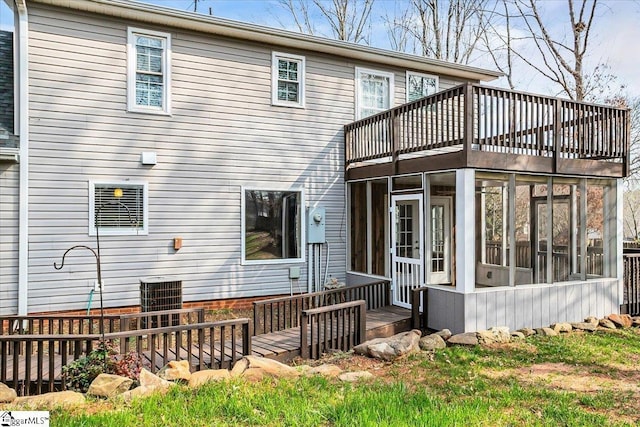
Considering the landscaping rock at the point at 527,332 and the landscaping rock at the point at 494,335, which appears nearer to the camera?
the landscaping rock at the point at 494,335

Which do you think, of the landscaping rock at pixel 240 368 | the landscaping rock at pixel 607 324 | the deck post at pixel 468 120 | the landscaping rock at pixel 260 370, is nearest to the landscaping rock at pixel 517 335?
the landscaping rock at pixel 607 324

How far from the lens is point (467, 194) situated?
23.1ft

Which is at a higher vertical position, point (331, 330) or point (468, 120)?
point (468, 120)

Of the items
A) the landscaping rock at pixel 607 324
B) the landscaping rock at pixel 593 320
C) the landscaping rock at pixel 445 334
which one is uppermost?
the landscaping rock at pixel 445 334

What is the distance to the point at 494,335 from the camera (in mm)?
6934

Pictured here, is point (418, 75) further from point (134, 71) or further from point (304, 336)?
point (304, 336)

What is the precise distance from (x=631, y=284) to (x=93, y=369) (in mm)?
9405

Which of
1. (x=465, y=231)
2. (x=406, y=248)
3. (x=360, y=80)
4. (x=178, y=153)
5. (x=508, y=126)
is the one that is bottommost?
(x=406, y=248)

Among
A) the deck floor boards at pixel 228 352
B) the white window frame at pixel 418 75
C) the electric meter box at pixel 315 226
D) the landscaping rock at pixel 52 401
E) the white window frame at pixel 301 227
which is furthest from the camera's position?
the white window frame at pixel 418 75

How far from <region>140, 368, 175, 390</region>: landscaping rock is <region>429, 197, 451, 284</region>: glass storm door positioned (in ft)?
21.6

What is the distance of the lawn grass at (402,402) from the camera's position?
3.73 metres

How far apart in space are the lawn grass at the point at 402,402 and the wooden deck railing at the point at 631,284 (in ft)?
11.8

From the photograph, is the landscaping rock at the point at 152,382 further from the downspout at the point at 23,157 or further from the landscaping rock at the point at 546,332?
the landscaping rock at the point at 546,332

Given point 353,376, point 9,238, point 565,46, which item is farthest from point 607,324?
point 565,46
